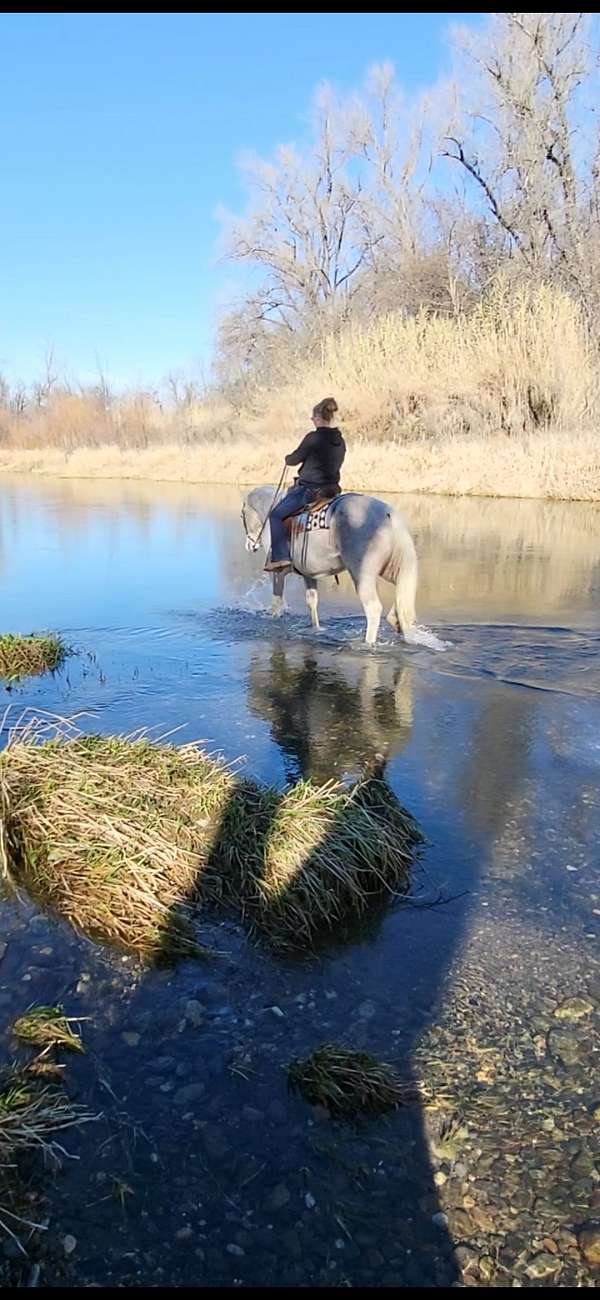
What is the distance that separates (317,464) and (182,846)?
5067mm

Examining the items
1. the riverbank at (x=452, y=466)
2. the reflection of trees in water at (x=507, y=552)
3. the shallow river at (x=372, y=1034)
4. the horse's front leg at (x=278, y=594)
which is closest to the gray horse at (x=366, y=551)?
the horse's front leg at (x=278, y=594)

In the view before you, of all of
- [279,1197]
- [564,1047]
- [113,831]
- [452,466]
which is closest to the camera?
[279,1197]

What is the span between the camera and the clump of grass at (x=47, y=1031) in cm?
278

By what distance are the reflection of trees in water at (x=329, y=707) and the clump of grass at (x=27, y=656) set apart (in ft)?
6.14

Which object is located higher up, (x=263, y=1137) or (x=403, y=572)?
(x=403, y=572)

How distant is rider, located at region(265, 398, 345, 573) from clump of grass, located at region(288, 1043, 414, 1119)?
6.09 metres

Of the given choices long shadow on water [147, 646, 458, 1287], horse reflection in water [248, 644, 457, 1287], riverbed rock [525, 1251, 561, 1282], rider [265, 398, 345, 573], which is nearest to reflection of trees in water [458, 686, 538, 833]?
horse reflection in water [248, 644, 457, 1287]

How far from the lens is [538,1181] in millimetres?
2275

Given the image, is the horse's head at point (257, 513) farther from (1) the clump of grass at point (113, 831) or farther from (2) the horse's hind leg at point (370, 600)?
(1) the clump of grass at point (113, 831)

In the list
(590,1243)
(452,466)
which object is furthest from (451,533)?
(590,1243)

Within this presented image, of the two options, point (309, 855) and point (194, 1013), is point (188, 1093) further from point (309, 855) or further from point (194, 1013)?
point (309, 855)

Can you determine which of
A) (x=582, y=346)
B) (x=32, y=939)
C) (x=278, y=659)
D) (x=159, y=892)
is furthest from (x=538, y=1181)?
(x=582, y=346)

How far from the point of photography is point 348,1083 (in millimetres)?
2568

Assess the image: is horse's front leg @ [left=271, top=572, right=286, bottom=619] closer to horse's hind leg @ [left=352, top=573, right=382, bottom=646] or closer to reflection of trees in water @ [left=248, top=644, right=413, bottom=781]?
reflection of trees in water @ [left=248, top=644, right=413, bottom=781]
